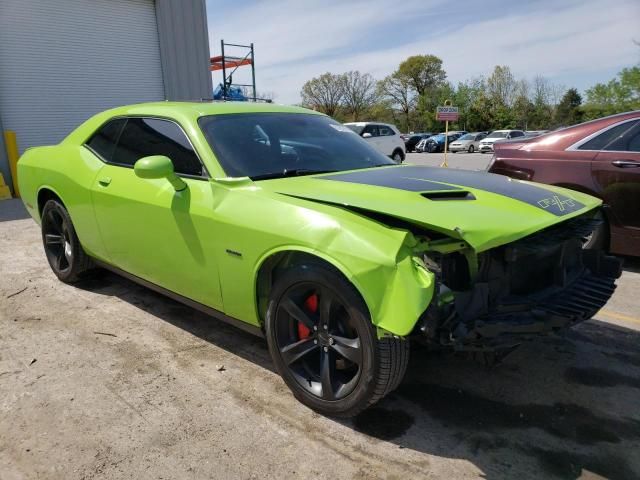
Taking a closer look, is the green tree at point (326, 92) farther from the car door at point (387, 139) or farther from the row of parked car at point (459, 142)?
the car door at point (387, 139)

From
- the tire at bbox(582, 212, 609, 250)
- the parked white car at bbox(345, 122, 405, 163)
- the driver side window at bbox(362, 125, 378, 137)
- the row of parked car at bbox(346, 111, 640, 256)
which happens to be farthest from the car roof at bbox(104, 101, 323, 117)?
the driver side window at bbox(362, 125, 378, 137)

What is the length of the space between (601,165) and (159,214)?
4025 millimetres

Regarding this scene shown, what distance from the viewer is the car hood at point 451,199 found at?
7.28 ft

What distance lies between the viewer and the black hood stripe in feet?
8.85

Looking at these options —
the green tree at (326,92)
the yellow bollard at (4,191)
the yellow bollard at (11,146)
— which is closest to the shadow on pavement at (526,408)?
the yellow bollard at (4,191)

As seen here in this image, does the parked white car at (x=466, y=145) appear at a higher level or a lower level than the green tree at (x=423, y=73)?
lower

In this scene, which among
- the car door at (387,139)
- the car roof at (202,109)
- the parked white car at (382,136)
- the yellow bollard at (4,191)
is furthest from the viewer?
the car door at (387,139)

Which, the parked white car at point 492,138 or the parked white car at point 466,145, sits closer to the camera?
the parked white car at point 492,138

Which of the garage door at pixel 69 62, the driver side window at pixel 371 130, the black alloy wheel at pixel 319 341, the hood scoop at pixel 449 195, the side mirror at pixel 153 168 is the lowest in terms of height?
the black alloy wheel at pixel 319 341

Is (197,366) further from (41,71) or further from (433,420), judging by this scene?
(41,71)

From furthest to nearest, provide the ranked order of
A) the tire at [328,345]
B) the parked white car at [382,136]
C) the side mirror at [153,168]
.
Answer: the parked white car at [382,136] < the side mirror at [153,168] < the tire at [328,345]

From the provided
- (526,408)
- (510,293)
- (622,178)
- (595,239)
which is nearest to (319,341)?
(510,293)

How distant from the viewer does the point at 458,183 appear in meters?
2.91

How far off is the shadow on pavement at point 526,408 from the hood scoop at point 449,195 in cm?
87
